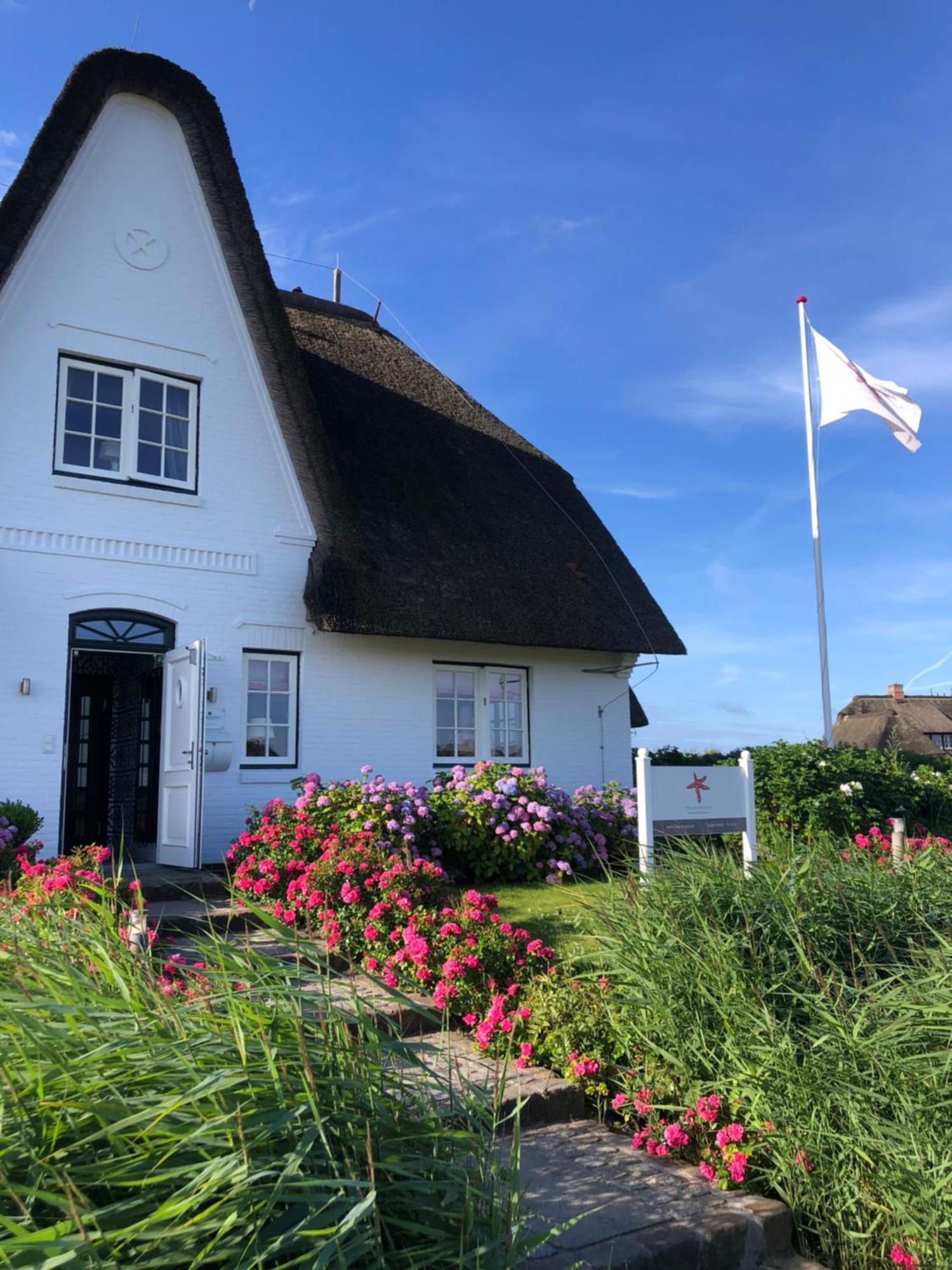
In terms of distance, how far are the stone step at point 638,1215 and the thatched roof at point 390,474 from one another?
7.27 m

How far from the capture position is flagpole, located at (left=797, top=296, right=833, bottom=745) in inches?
603

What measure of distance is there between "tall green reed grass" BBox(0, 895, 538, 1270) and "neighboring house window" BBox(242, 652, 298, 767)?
24.4ft

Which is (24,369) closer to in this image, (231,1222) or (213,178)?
(213,178)

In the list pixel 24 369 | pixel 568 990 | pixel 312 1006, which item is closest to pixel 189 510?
pixel 24 369

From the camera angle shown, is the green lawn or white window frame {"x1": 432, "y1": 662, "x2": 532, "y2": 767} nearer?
the green lawn

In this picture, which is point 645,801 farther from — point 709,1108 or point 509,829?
point 709,1108

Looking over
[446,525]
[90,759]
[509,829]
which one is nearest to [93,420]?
[90,759]

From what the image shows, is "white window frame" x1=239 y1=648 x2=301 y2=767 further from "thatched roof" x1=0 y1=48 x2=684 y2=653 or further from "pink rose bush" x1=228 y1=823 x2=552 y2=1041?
"pink rose bush" x1=228 y1=823 x2=552 y2=1041

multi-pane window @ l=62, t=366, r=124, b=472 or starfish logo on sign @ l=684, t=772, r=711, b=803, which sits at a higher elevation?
multi-pane window @ l=62, t=366, r=124, b=472

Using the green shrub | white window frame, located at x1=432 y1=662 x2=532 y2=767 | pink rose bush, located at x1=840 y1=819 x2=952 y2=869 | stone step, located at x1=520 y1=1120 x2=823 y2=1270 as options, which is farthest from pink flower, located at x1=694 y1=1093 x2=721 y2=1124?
white window frame, located at x1=432 y1=662 x2=532 y2=767

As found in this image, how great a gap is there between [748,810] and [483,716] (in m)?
5.27

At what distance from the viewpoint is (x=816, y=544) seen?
1561 centimetres

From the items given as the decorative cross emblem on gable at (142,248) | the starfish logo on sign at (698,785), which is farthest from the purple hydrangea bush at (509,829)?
the decorative cross emblem on gable at (142,248)

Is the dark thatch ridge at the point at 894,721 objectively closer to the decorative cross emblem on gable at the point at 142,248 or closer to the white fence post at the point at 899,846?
the white fence post at the point at 899,846
